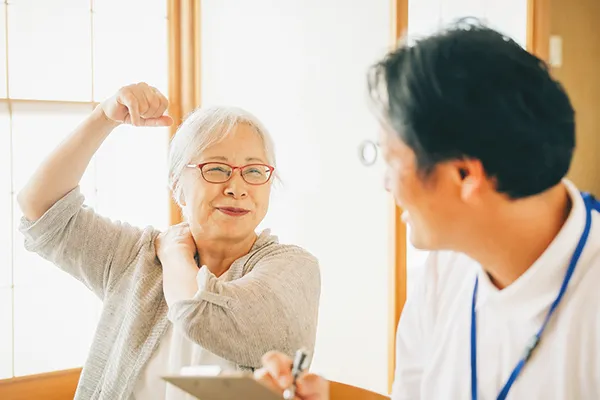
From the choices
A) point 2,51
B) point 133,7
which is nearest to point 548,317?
point 2,51

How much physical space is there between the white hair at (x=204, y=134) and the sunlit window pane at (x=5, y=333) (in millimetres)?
1651

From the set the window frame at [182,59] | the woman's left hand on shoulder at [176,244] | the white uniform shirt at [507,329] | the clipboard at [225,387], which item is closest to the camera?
the clipboard at [225,387]

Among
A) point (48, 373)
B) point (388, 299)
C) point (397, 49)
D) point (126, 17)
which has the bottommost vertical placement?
point (48, 373)

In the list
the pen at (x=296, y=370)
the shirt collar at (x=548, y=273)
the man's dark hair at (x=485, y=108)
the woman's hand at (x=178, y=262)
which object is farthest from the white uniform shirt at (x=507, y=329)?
the woman's hand at (x=178, y=262)

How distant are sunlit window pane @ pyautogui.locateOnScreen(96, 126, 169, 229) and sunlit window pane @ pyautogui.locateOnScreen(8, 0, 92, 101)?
0.93 feet

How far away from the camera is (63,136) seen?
3146mm

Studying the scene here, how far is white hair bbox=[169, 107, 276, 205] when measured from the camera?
1697mm

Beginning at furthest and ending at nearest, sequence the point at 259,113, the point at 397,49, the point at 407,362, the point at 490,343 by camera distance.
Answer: the point at 259,113
the point at 407,362
the point at 490,343
the point at 397,49

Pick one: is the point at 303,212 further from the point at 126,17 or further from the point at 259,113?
the point at 126,17

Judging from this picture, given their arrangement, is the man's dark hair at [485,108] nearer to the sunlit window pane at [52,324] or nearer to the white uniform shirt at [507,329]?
the white uniform shirt at [507,329]

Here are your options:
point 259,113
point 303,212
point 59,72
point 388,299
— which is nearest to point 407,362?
point 388,299

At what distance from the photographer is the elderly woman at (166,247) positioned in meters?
1.60

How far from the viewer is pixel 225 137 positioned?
169 centimetres

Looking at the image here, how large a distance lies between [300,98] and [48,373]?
165cm
